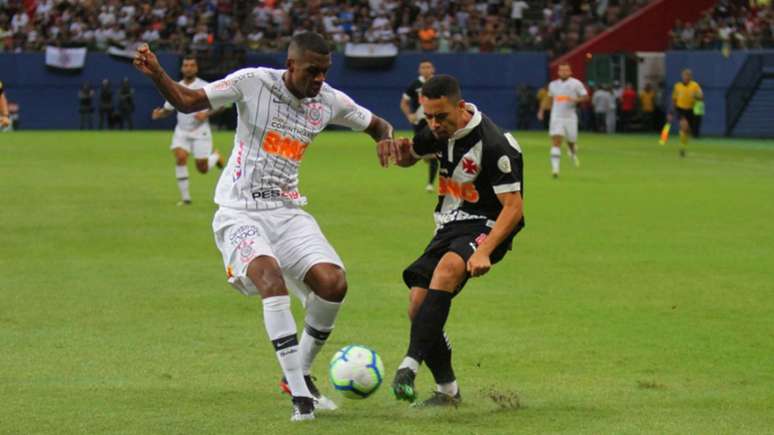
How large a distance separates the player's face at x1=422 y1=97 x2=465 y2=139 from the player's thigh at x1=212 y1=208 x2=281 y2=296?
1252 mm

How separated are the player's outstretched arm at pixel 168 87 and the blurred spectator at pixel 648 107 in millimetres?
48225

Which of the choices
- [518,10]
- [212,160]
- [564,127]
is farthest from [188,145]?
[518,10]

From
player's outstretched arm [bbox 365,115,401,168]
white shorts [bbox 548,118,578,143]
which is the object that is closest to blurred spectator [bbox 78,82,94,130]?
white shorts [bbox 548,118,578,143]

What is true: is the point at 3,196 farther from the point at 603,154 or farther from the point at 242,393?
the point at 603,154

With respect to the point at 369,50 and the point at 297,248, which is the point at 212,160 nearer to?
the point at 297,248

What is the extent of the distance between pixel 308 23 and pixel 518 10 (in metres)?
8.97

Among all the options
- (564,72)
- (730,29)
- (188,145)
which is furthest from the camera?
(730,29)

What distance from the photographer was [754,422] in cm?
829

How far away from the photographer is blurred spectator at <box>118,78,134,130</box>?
5775 cm

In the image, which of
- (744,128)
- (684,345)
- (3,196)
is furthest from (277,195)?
(744,128)

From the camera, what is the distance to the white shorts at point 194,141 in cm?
2430

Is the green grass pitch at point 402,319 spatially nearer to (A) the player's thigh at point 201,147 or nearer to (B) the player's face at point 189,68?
(A) the player's thigh at point 201,147

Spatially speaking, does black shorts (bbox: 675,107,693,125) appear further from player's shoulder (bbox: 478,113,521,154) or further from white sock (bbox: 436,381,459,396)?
white sock (bbox: 436,381,459,396)

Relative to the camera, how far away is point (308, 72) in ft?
28.8
